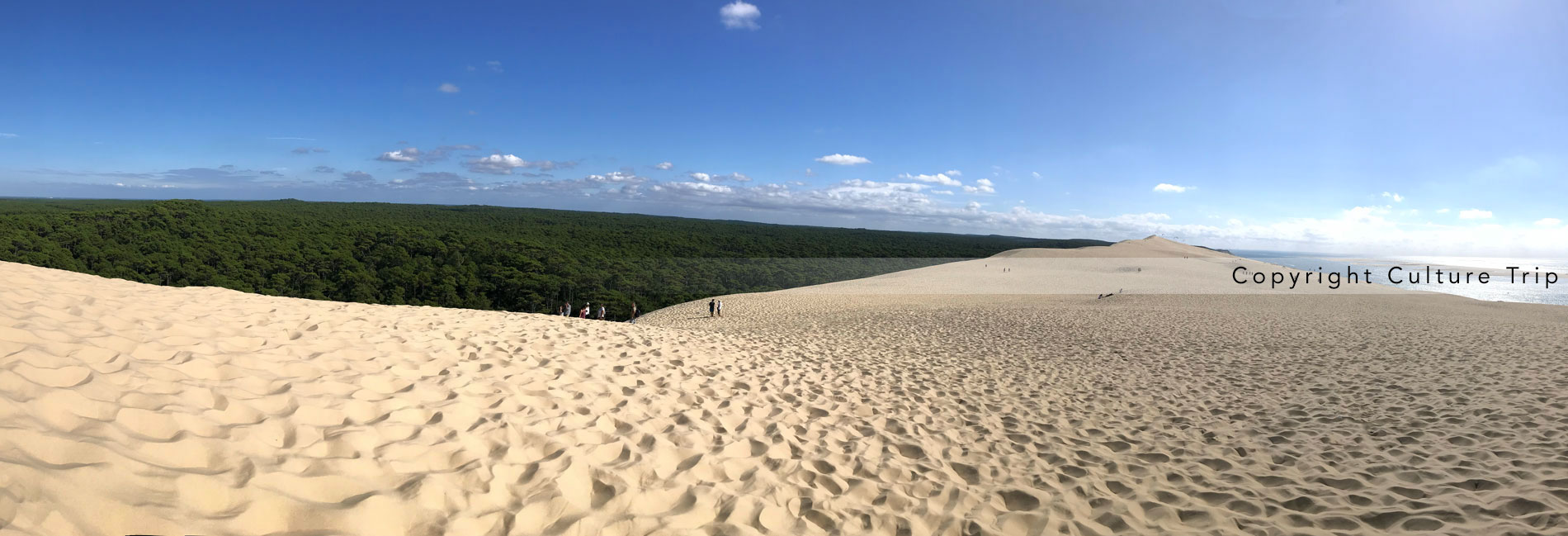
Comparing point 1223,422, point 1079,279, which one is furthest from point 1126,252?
point 1223,422

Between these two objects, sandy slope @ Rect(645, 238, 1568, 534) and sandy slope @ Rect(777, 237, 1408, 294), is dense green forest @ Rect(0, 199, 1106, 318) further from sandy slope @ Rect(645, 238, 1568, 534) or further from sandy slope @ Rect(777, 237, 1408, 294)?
sandy slope @ Rect(645, 238, 1568, 534)

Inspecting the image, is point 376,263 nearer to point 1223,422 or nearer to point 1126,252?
point 1223,422

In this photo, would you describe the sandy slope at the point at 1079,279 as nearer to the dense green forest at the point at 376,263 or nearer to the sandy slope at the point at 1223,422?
the dense green forest at the point at 376,263

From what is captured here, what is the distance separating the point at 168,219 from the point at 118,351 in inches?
3105

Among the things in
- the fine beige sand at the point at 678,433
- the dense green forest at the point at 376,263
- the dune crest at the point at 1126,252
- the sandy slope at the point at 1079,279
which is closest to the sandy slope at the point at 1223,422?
the fine beige sand at the point at 678,433

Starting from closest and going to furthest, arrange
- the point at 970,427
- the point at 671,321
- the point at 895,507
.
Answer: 1. the point at 895,507
2. the point at 970,427
3. the point at 671,321

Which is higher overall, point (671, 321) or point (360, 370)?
point (360, 370)

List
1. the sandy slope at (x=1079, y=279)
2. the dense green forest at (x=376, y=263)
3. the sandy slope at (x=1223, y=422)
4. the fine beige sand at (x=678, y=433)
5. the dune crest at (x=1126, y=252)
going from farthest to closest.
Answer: the dune crest at (x=1126, y=252), the dense green forest at (x=376, y=263), the sandy slope at (x=1079, y=279), the sandy slope at (x=1223, y=422), the fine beige sand at (x=678, y=433)

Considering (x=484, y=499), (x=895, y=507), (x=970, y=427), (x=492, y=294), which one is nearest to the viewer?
(x=484, y=499)

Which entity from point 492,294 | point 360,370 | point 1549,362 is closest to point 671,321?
point 360,370

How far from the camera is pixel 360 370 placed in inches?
210

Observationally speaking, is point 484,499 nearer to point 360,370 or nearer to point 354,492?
point 354,492

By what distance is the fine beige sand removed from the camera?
316 cm

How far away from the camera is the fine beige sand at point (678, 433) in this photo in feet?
10.4
